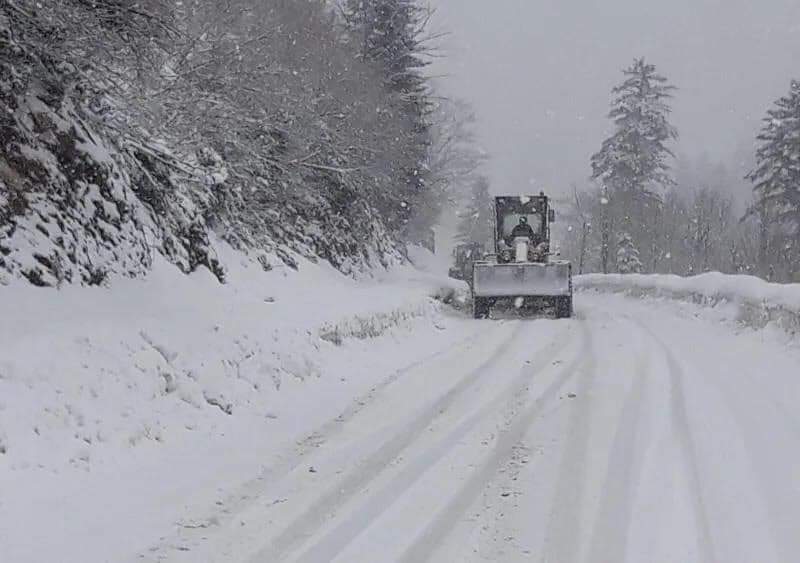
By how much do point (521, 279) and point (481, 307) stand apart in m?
1.27

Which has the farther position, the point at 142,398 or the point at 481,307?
the point at 481,307

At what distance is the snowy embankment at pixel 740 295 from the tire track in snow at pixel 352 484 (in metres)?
5.98

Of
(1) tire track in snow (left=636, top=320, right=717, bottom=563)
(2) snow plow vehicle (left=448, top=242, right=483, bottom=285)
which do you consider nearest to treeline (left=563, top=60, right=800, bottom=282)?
(2) snow plow vehicle (left=448, top=242, right=483, bottom=285)

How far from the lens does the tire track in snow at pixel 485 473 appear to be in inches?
156

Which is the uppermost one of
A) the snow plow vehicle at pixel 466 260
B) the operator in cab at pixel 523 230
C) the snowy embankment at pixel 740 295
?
the operator in cab at pixel 523 230

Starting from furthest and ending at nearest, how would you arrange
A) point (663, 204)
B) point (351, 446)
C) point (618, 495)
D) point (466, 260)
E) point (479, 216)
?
point (479, 216) < point (663, 204) < point (466, 260) < point (351, 446) < point (618, 495)

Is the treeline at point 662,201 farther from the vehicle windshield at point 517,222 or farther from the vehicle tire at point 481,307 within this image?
the vehicle tire at point 481,307

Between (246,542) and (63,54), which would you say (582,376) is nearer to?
(246,542)

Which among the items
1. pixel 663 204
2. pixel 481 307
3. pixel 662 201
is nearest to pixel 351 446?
pixel 481 307

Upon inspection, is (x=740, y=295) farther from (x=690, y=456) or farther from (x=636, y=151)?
(x=636, y=151)

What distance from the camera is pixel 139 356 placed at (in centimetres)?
680

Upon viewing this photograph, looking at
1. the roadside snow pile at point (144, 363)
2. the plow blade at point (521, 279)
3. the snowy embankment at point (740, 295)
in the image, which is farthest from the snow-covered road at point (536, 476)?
the plow blade at point (521, 279)

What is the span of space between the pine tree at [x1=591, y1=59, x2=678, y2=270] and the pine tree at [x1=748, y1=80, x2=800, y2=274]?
8317mm

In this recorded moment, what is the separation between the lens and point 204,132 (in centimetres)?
1477
